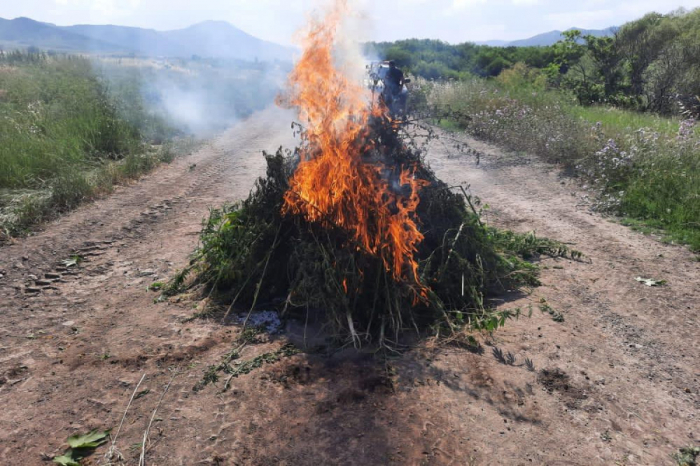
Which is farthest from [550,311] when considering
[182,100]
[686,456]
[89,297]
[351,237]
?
[182,100]

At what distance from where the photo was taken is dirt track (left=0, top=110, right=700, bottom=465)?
2855 millimetres

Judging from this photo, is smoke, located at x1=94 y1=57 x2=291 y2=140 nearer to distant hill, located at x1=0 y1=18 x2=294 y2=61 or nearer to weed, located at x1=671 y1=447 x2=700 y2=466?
distant hill, located at x1=0 y1=18 x2=294 y2=61

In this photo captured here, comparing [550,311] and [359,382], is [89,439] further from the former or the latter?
[550,311]

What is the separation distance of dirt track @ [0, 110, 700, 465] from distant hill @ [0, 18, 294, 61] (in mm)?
3701

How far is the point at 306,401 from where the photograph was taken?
127 inches

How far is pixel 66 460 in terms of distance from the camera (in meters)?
2.70

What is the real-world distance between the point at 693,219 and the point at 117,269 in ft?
27.0

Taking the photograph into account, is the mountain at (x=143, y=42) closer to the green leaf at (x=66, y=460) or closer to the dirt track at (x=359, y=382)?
the dirt track at (x=359, y=382)

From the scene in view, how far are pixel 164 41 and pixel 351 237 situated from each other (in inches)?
4480

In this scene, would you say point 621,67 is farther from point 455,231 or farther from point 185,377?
point 185,377

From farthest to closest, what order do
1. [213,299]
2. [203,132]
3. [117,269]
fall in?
[203,132]
[117,269]
[213,299]

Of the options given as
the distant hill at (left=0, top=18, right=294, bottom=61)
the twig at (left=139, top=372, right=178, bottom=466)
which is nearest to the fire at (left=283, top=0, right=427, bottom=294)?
the distant hill at (left=0, top=18, right=294, bottom=61)

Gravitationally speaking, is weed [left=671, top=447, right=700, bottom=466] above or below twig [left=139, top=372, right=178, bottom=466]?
above

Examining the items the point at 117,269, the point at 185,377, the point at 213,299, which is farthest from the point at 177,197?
the point at 185,377
